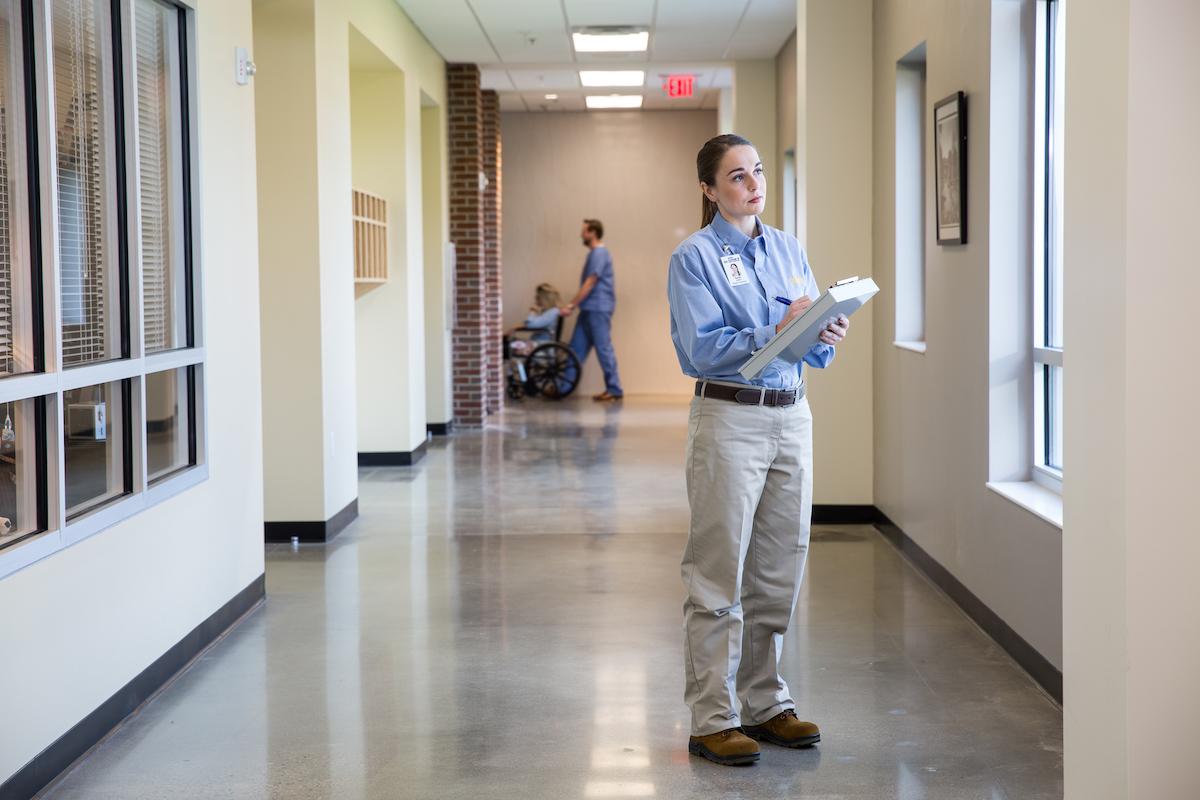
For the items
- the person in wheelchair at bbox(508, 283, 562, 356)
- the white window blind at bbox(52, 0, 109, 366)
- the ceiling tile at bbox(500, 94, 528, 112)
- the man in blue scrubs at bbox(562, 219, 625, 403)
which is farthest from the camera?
the person in wheelchair at bbox(508, 283, 562, 356)

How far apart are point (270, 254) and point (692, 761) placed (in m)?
4.01

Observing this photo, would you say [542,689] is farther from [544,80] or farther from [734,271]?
[544,80]

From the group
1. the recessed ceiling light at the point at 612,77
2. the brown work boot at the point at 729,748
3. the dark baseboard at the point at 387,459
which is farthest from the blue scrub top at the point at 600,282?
the brown work boot at the point at 729,748

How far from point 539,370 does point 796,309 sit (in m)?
11.6

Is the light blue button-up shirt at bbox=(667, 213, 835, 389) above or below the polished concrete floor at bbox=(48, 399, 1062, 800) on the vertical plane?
above

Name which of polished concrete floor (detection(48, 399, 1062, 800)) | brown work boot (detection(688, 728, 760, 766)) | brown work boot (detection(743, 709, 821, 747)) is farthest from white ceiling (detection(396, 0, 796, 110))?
brown work boot (detection(688, 728, 760, 766))

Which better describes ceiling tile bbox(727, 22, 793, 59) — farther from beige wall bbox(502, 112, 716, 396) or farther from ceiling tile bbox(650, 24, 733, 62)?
beige wall bbox(502, 112, 716, 396)

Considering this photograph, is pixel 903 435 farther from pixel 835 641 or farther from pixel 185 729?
pixel 185 729

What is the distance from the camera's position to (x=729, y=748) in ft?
11.0

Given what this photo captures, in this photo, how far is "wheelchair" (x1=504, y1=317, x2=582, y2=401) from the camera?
1462 cm

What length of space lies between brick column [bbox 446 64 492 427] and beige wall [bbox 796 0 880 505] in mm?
4932

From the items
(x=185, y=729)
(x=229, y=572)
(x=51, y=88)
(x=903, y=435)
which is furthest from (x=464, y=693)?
(x=903, y=435)

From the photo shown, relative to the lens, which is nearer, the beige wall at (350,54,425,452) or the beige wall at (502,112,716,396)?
the beige wall at (350,54,425,452)

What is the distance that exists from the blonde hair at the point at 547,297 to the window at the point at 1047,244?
10854mm
